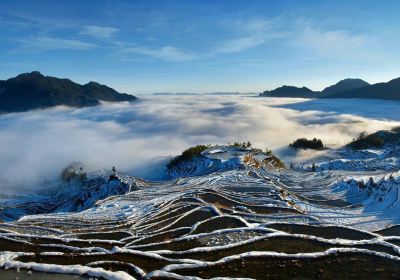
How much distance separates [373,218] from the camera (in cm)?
4859

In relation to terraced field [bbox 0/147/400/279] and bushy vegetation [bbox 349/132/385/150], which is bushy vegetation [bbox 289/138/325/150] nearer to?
bushy vegetation [bbox 349/132/385/150]

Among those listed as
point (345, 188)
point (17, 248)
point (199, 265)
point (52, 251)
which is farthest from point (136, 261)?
point (345, 188)

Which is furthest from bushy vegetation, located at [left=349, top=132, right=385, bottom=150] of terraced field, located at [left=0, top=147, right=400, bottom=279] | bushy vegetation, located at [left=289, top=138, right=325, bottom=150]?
terraced field, located at [left=0, top=147, right=400, bottom=279]

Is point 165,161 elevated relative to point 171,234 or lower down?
lower down

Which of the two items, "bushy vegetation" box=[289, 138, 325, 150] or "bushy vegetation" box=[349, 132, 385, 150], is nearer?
"bushy vegetation" box=[289, 138, 325, 150]

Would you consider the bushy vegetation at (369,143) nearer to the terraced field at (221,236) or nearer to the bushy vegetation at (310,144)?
the bushy vegetation at (310,144)

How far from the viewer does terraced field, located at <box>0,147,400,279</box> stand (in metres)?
30.7

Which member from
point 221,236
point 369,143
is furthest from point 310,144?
point 221,236

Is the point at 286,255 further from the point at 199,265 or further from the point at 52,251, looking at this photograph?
the point at 52,251

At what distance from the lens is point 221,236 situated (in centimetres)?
3869

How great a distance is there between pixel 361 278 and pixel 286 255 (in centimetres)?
592

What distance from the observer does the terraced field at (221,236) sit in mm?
30719

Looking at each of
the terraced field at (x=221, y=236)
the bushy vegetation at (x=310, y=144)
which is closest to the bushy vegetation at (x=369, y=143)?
the bushy vegetation at (x=310, y=144)

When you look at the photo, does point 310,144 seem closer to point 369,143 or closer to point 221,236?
point 369,143
